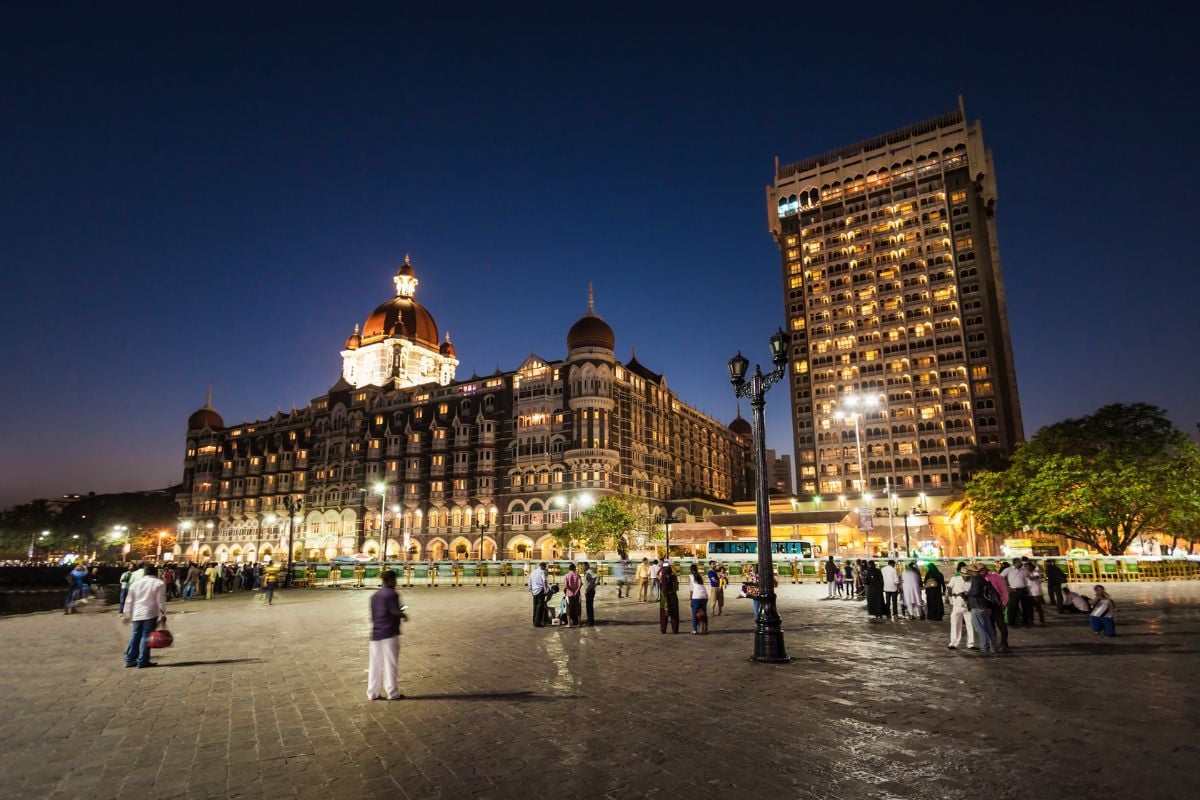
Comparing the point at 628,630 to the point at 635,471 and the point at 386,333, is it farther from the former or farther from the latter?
the point at 386,333

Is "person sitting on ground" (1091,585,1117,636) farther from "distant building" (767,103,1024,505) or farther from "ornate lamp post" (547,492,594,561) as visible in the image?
"distant building" (767,103,1024,505)

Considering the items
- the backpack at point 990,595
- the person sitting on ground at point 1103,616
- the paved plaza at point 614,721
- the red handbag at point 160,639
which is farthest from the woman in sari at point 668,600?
the red handbag at point 160,639

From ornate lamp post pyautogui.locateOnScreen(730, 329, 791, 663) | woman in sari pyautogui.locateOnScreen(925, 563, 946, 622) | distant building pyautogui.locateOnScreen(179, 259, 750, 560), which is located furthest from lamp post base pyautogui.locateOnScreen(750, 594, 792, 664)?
distant building pyautogui.locateOnScreen(179, 259, 750, 560)

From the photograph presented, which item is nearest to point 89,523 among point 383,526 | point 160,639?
point 383,526

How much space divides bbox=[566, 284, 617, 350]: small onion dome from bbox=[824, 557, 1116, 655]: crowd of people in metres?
59.0

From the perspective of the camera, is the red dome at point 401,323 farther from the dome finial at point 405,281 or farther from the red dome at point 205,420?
the red dome at point 205,420

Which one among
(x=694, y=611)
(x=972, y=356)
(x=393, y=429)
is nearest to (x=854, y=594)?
(x=694, y=611)

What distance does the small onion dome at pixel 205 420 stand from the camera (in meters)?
125

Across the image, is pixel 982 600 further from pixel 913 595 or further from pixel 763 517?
pixel 913 595

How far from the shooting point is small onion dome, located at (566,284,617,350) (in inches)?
3226

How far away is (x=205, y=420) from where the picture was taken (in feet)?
412

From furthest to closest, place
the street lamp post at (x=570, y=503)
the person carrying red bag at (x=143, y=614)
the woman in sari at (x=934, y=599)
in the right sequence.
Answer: the street lamp post at (x=570, y=503) → the woman in sari at (x=934, y=599) → the person carrying red bag at (x=143, y=614)

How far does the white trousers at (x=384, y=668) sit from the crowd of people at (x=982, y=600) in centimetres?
1112

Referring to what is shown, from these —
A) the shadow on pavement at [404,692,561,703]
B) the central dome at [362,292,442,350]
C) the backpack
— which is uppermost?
the central dome at [362,292,442,350]
